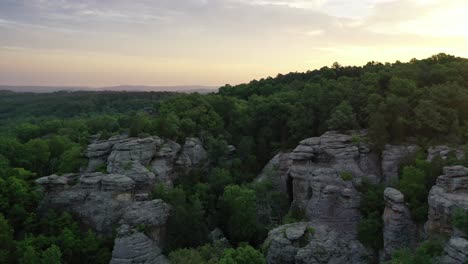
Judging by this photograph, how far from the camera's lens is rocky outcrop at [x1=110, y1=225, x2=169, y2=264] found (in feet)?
94.2

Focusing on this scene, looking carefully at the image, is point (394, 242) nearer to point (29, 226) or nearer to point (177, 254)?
point (177, 254)

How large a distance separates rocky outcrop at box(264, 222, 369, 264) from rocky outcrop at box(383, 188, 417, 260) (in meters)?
2.00

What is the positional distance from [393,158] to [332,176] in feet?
16.9

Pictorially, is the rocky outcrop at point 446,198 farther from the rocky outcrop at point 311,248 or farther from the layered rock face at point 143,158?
the layered rock face at point 143,158

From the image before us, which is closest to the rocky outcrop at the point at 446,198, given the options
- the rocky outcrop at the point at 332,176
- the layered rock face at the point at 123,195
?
the rocky outcrop at the point at 332,176

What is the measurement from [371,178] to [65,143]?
28636 mm

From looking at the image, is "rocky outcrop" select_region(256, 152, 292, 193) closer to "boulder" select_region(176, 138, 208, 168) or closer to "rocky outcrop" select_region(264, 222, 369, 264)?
"boulder" select_region(176, 138, 208, 168)

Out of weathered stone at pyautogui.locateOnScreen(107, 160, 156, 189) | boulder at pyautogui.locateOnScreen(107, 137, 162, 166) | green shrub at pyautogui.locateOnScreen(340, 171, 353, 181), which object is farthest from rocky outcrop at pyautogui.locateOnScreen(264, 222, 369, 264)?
boulder at pyautogui.locateOnScreen(107, 137, 162, 166)

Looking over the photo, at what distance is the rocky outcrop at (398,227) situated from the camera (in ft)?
89.2

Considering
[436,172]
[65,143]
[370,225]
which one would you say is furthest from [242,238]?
[65,143]

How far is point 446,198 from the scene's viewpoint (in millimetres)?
24781

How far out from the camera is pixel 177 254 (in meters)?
27.0

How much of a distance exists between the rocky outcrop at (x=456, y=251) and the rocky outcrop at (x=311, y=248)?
283 inches

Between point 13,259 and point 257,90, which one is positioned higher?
point 257,90
